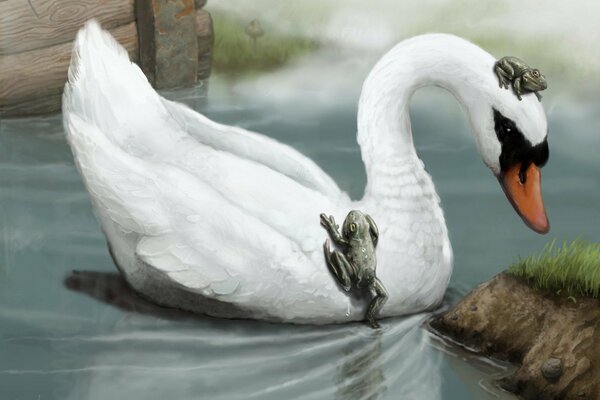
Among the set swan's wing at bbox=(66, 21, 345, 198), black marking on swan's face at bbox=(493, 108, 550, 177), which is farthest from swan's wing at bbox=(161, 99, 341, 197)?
black marking on swan's face at bbox=(493, 108, 550, 177)

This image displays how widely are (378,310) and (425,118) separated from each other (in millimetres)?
393

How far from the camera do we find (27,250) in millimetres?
1747

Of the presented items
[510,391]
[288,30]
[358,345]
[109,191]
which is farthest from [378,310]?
[288,30]

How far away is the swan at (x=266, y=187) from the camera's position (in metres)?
1.52

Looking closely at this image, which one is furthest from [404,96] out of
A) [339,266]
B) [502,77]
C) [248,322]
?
[248,322]

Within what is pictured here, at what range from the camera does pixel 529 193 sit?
5.24 feet

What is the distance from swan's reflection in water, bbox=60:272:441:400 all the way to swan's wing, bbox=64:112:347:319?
51mm

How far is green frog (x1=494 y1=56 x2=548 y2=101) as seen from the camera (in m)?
1.55

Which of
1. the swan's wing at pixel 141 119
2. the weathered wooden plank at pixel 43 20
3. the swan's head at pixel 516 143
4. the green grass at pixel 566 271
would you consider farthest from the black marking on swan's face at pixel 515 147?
the weathered wooden plank at pixel 43 20

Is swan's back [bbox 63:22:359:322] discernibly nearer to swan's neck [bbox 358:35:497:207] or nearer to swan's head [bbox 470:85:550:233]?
swan's neck [bbox 358:35:497:207]

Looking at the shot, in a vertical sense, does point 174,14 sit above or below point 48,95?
above

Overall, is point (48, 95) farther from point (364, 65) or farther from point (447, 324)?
point (447, 324)

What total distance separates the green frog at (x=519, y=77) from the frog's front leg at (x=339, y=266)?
0.29m

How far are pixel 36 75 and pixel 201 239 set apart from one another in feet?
1.71
